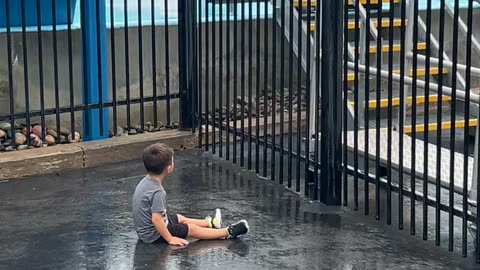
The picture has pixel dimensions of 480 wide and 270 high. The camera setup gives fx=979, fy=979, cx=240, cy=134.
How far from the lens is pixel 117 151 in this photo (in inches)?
332

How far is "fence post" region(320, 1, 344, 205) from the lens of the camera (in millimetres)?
6836

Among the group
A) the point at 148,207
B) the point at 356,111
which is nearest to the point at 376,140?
the point at 356,111

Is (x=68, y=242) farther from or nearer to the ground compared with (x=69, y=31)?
nearer to the ground

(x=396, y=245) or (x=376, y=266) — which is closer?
(x=376, y=266)

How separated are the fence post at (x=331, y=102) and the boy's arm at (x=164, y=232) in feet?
4.34

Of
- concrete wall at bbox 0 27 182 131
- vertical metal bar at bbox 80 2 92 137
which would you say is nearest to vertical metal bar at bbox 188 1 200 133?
concrete wall at bbox 0 27 182 131

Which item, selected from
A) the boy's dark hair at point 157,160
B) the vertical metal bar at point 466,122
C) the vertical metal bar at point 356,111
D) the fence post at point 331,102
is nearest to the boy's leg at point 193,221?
the boy's dark hair at point 157,160

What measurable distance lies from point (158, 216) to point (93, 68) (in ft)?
9.55

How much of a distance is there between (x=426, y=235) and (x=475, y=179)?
0.49 metres

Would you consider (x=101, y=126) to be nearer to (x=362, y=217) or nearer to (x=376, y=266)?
(x=362, y=217)

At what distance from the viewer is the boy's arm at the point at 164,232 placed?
238 inches

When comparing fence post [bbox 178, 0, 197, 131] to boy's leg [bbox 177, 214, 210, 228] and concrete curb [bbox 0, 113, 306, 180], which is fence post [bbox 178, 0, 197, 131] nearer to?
concrete curb [bbox 0, 113, 306, 180]

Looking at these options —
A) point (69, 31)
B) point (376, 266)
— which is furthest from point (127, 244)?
point (69, 31)

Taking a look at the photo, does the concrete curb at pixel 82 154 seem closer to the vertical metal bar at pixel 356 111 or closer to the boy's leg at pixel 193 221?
the boy's leg at pixel 193 221
